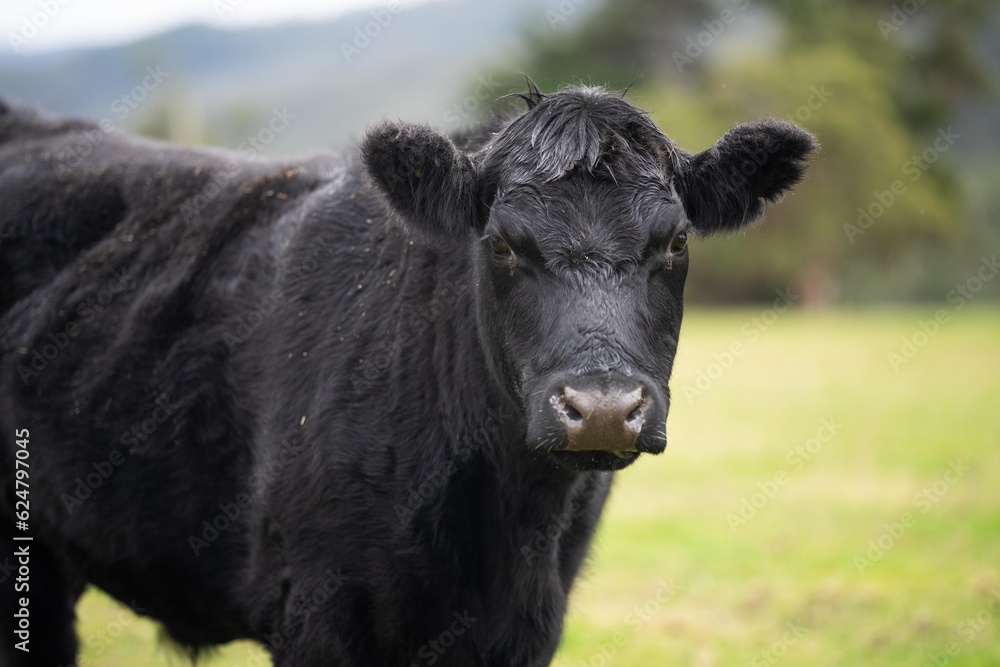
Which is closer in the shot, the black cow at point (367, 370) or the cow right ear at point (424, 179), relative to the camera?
the black cow at point (367, 370)

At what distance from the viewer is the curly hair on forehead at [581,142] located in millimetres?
3936

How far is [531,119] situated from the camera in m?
4.25

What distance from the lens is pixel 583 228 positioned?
12.3 ft

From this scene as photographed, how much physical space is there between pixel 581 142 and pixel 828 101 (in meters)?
49.0

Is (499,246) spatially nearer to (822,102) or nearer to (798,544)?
(798,544)

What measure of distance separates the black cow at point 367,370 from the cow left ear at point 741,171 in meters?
0.01

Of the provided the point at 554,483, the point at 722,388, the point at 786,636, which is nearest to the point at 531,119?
the point at 554,483

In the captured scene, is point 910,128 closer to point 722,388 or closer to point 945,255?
point 945,255

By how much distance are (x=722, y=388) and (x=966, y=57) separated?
152 ft

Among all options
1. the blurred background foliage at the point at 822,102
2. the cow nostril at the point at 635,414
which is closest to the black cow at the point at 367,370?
the cow nostril at the point at 635,414

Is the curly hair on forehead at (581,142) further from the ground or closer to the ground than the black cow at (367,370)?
further from the ground

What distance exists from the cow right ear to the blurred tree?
126 feet

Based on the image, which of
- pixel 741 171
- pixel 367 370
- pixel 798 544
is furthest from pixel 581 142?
pixel 798 544

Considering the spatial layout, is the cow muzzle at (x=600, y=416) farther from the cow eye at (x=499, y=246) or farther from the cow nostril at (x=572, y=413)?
the cow eye at (x=499, y=246)
